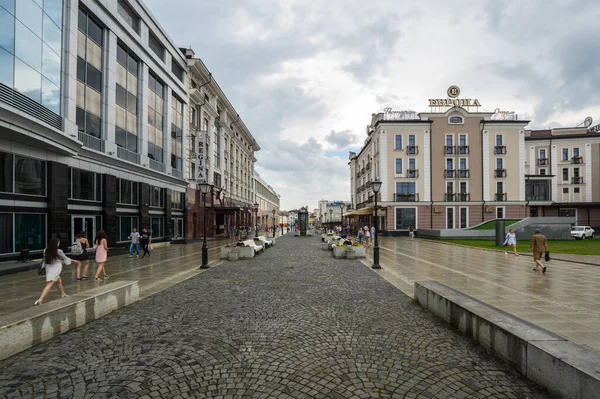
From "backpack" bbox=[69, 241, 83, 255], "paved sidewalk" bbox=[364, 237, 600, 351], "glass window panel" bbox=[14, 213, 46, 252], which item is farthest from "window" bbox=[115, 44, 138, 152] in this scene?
"paved sidewalk" bbox=[364, 237, 600, 351]

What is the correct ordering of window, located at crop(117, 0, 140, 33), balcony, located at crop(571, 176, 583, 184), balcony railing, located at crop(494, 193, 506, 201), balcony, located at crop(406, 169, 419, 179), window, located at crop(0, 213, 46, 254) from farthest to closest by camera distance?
1. balcony, located at crop(571, 176, 583, 184)
2. balcony, located at crop(406, 169, 419, 179)
3. balcony railing, located at crop(494, 193, 506, 201)
4. window, located at crop(117, 0, 140, 33)
5. window, located at crop(0, 213, 46, 254)

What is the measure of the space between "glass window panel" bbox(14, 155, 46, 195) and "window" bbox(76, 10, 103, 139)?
3870mm

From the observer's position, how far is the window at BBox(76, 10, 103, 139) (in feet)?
60.7

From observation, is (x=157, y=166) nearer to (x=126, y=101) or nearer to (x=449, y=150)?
(x=126, y=101)

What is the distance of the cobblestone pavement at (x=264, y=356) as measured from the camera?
12.6 feet

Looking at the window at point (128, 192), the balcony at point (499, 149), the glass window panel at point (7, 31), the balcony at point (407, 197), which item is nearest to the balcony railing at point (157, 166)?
the window at point (128, 192)

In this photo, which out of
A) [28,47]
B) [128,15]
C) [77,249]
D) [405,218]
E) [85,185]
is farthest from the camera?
[405,218]

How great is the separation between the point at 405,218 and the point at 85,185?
1498 inches

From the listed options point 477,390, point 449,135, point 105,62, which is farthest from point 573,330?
point 449,135

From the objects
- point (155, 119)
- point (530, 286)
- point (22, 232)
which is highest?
point (155, 119)

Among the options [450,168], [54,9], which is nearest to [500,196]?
[450,168]

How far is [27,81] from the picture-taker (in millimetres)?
14117

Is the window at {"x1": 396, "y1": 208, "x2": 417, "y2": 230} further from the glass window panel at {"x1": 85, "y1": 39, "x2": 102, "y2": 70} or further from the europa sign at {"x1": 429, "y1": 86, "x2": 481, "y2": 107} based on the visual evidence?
the glass window panel at {"x1": 85, "y1": 39, "x2": 102, "y2": 70}

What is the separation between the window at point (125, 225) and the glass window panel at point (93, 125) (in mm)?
5850
